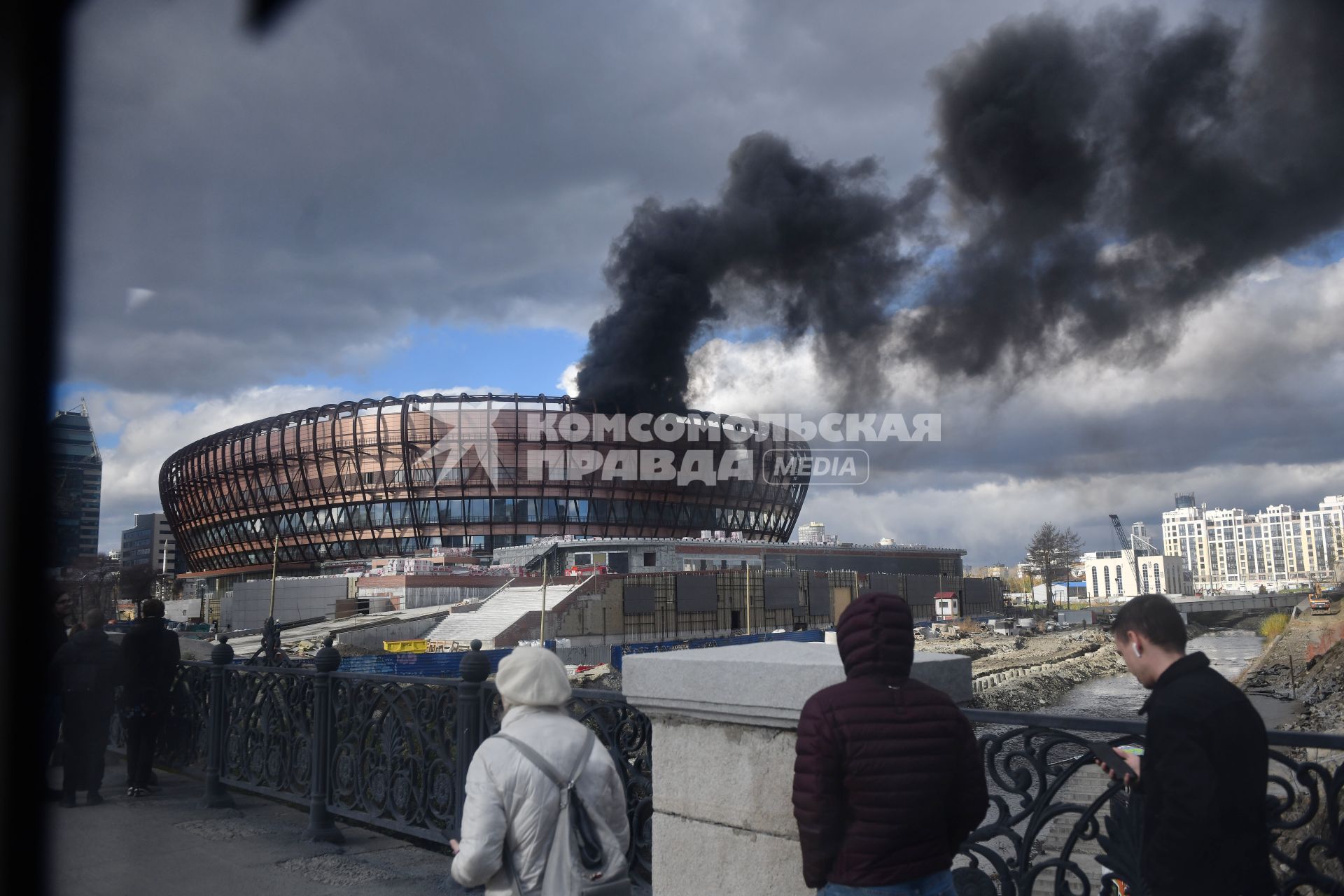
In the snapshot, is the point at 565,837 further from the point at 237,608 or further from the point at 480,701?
the point at 237,608

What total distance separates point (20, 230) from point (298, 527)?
74815 mm

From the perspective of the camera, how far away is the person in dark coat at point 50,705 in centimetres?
764

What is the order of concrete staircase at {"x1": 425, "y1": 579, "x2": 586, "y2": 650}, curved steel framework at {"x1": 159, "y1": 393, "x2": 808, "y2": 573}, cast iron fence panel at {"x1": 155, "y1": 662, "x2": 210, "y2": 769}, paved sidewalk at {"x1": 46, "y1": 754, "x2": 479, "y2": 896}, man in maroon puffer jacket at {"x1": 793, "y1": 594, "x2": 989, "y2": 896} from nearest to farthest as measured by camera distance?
man in maroon puffer jacket at {"x1": 793, "y1": 594, "x2": 989, "y2": 896}
paved sidewalk at {"x1": 46, "y1": 754, "x2": 479, "y2": 896}
cast iron fence panel at {"x1": 155, "y1": 662, "x2": 210, "y2": 769}
concrete staircase at {"x1": 425, "y1": 579, "x2": 586, "y2": 650}
curved steel framework at {"x1": 159, "y1": 393, "x2": 808, "y2": 573}

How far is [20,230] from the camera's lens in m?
6.49

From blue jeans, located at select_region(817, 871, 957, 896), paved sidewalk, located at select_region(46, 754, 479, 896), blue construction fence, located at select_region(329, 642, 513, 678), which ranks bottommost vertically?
blue construction fence, located at select_region(329, 642, 513, 678)

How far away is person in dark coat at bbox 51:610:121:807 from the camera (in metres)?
7.20

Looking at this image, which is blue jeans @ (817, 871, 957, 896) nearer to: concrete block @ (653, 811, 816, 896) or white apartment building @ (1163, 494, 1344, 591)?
concrete block @ (653, 811, 816, 896)

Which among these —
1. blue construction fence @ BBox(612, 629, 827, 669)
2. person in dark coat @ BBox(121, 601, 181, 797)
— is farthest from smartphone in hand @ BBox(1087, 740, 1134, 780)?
blue construction fence @ BBox(612, 629, 827, 669)

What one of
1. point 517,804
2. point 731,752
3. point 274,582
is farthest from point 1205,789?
point 274,582

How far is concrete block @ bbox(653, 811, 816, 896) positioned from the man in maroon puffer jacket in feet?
2.40

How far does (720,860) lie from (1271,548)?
230 m

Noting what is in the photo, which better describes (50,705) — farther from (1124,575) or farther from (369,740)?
(1124,575)

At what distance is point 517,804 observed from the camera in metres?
2.58

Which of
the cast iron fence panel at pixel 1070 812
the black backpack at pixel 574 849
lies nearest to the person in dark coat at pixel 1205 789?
the cast iron fence panel at pixel 1070 812
